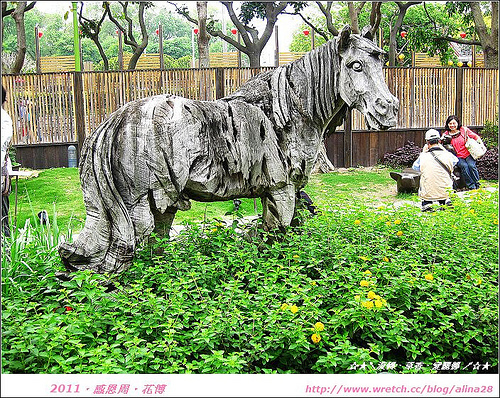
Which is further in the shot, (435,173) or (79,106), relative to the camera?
(79,106)

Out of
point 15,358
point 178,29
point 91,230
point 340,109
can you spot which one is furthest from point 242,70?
point 178,29

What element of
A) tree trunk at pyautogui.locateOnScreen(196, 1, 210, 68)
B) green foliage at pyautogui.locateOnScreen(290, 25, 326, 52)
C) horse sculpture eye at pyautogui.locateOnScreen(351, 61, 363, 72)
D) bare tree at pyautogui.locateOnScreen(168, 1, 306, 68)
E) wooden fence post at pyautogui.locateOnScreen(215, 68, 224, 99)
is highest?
green foliage at pyautogui.locateOnScreen(290, 25, 326, 52)

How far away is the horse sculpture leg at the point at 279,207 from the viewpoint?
436 cm

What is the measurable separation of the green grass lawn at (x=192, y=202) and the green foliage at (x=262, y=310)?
313cm

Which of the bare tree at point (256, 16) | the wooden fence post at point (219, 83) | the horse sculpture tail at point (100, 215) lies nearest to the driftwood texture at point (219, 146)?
the horse sculpture tail at point (100, 215)

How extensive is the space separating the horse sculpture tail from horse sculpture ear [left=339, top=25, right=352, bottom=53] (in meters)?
1.58

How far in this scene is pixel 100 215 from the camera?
3.63 metres

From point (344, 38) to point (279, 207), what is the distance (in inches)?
50.1

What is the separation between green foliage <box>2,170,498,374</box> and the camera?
9.55 ft

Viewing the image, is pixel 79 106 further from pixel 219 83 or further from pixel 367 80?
pixel 367 80

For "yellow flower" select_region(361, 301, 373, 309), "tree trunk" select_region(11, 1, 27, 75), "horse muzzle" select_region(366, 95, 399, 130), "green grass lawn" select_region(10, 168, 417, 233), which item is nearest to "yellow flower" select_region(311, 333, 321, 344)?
"yellow flower" select_region(361, 301, 373, 309)

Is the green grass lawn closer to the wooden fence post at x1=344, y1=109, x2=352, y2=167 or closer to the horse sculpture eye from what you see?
the wooden fence post at x1=344, y1=109, x2=352, y2=167

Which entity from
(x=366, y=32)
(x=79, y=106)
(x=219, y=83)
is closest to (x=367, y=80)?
(x=366, y=32)

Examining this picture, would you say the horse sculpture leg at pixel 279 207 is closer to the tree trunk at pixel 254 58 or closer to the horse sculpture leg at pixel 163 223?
the horse sculpture leg at pixel 163 223
